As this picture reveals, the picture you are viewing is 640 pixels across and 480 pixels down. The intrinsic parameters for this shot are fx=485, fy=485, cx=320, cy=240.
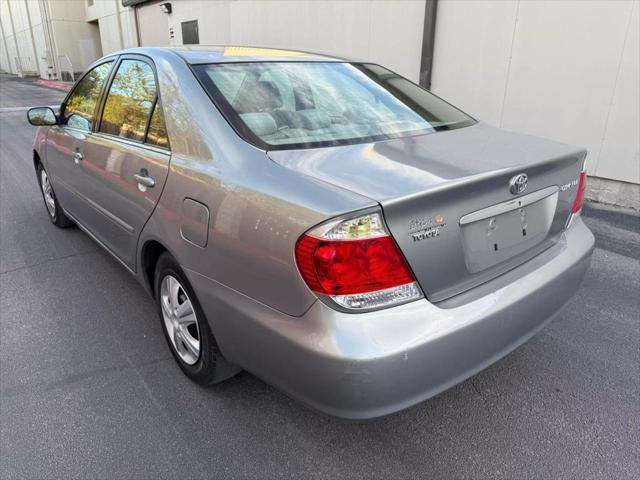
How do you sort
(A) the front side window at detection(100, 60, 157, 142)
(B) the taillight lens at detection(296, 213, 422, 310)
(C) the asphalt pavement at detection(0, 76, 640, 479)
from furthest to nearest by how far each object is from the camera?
(A) the front side window at detection(100, 60, 157, 142), (C) the asphalt pavement at detection(0, 76, 640, 479), (B) the taillight lens at detection(296, 213, 422, 310)

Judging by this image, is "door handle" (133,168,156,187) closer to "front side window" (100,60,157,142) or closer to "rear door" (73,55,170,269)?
"rear door" (73,55,170,269)

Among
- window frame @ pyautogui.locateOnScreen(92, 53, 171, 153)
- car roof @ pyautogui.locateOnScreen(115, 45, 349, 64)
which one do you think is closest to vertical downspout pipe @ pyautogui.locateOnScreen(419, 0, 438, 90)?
car roof @ pyautogui.locateOnScreen(115, 45, 349, 64)

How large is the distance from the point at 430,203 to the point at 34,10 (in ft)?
121

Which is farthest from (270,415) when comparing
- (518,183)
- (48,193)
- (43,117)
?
(48,193)

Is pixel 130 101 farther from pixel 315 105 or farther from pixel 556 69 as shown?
pixel 556 69

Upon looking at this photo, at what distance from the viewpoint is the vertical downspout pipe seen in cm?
685

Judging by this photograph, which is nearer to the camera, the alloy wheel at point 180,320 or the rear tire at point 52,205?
the alloy wheel at point 180,320

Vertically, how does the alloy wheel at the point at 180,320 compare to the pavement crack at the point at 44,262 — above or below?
above

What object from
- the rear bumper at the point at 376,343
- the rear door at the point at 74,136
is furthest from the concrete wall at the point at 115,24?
the rear bumper at the point at 376,343

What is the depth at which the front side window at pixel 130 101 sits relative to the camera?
261 centimetres

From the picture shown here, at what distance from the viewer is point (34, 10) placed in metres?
30.5

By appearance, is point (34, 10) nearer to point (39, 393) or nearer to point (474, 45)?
point (474, 45)

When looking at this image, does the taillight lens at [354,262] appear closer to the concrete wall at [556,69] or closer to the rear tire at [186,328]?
the rear tire at [186,328]

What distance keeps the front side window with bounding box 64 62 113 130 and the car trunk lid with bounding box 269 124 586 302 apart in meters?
2.04
